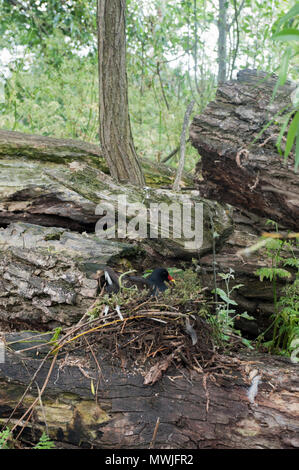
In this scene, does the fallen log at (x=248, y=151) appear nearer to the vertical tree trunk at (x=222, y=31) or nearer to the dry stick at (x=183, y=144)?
the dry stick at (x=183, y=144)

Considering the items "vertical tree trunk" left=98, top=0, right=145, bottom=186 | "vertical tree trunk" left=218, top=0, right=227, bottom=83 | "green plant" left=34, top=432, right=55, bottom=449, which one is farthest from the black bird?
"vertical tree trunk" left=218, top=0, right=227, bottom=83

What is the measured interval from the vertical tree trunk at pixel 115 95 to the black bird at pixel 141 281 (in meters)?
1.94

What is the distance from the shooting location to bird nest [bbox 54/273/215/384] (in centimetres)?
251

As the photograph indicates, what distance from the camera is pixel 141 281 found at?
331cm

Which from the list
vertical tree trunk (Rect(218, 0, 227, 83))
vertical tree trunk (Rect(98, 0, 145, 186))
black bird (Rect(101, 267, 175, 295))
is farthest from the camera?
vertical tree trunk (Rect(218, 0, 227, 83))

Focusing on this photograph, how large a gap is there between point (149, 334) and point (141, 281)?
761 millimetres

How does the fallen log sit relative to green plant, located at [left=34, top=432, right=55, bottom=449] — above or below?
above

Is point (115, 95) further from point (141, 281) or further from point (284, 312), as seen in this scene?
point (284, 312)

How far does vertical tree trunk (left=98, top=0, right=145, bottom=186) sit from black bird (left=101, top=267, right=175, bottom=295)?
6.38ft

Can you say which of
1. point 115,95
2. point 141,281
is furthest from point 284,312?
point 115,95

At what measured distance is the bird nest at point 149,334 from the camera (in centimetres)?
251

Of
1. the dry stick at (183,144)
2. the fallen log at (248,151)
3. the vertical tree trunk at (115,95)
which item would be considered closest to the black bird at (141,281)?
the fallen log at (248,151)

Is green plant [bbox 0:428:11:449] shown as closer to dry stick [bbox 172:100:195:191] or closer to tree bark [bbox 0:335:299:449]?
tree bark [bbox 0:335:299:449]

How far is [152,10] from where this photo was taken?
7648 mm
